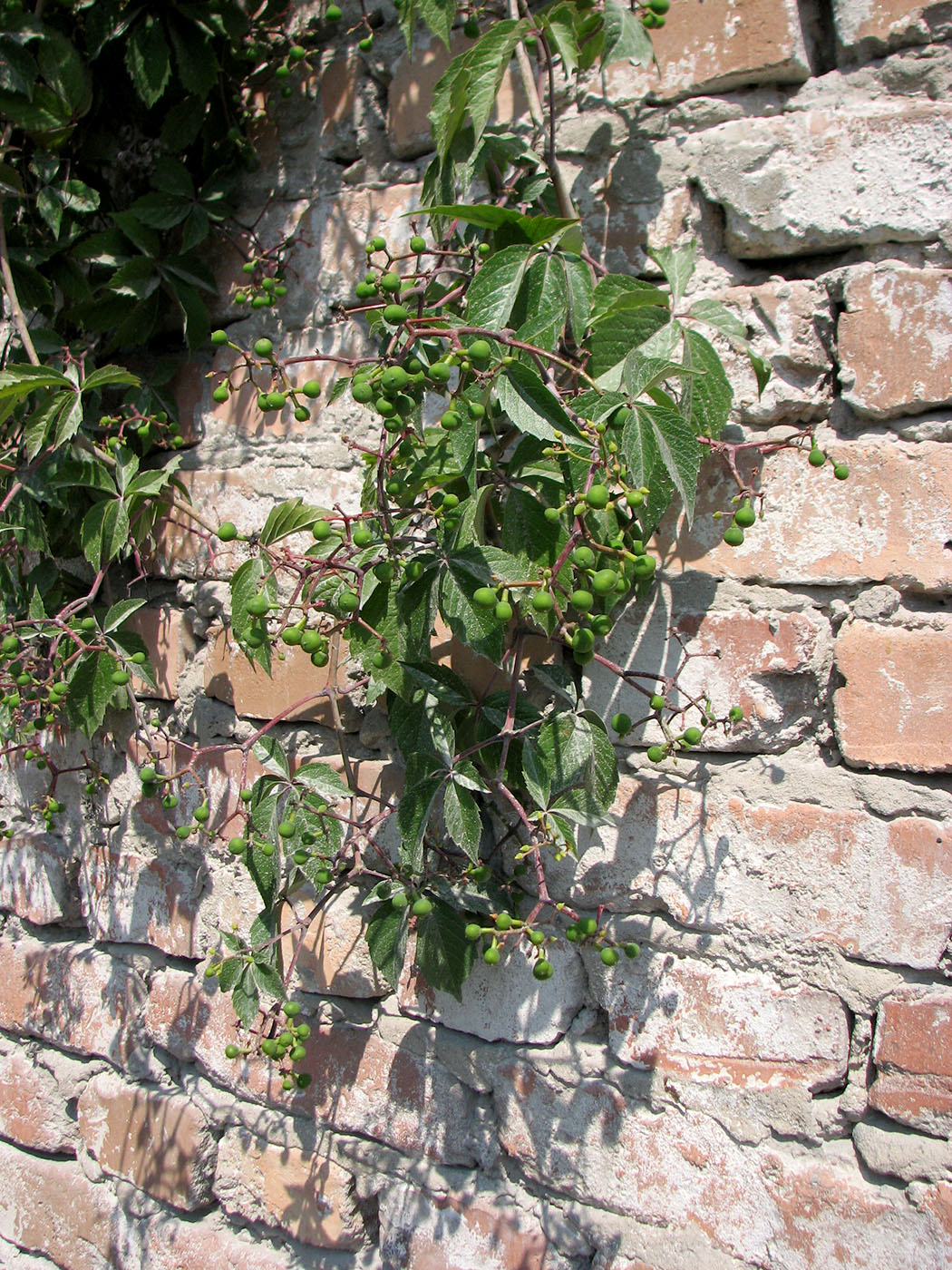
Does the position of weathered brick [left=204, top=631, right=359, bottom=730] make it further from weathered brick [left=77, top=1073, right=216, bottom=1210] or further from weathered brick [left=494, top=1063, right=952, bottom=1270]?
weathered brick [left=77, top=1073, right=216, bottom=1210]

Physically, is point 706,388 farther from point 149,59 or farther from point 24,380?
point 149,59

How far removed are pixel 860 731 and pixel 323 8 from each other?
124 centimetres

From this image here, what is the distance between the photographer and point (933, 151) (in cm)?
93

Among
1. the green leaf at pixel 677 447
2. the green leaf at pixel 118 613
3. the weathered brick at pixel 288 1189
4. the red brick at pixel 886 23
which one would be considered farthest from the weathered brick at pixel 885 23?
the weathered brick at pixel 288 1189

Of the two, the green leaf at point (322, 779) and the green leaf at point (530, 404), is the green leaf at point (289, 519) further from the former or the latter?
the green leaf at point (530, 404)

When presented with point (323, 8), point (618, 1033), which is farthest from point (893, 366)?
point (323, 8)

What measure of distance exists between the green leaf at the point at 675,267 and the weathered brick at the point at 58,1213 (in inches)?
62.0

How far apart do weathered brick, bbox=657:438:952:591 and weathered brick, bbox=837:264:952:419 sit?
0.04 meters

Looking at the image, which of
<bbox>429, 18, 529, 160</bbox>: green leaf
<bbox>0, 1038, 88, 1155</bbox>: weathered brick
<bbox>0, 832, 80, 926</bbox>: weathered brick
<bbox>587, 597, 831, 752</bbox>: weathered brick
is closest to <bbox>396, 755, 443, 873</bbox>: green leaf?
<bbox>587, 597, 831, 752</bbox>: weathered brick

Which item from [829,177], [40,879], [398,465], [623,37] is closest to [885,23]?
[829,177]

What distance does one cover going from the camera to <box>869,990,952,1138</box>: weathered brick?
879mm

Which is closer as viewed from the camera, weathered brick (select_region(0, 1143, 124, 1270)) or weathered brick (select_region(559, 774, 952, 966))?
weathered brick (select_region(559, 774, 952, 966))

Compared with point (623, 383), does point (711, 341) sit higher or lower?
higher

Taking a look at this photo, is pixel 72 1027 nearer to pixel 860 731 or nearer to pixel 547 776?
pixel 547 776
